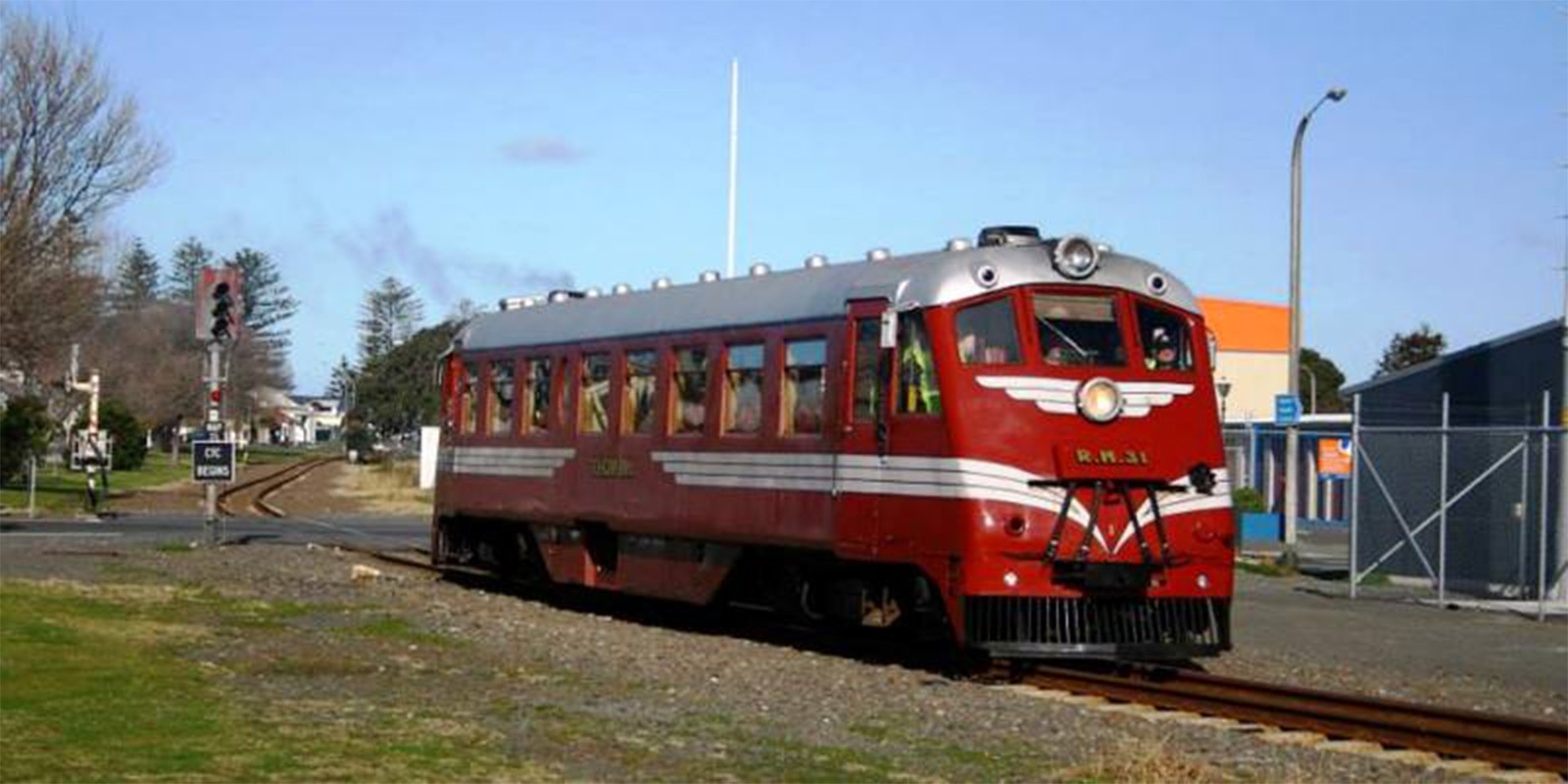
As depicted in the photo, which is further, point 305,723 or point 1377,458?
point 1377,458

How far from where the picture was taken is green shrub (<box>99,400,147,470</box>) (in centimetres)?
7119

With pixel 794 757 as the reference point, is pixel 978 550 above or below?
above

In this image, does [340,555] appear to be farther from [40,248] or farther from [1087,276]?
[40,248]

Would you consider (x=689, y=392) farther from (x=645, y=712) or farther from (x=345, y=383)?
(x=345, y=383)

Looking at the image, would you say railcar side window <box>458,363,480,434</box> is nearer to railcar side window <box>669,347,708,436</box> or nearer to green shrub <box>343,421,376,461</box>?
railcar side window <box>669,347,708,436</box>

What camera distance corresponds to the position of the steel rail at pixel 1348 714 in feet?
39.5

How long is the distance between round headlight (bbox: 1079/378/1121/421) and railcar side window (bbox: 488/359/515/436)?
9.14 metres

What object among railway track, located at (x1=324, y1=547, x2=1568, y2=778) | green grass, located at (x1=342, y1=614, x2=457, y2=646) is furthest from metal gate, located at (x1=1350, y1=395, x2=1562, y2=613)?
green grass, located at (x1=342, y1=614, x2=457, y2=646)

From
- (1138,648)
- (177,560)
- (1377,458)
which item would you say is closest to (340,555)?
(177,560)

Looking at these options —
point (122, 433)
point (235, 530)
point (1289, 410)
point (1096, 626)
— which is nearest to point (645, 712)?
point (1096, 626)

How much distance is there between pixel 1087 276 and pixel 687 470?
457 centimetres

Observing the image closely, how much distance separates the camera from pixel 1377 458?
28.5 meters

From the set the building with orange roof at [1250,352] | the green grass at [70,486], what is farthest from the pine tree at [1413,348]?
the green grass at [70,486]

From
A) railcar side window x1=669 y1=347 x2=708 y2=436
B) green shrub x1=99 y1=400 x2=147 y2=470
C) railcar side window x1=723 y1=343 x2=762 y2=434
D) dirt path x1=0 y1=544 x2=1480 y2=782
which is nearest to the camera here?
dirt path x1=0 y1=544 x2=1480 y2=782
